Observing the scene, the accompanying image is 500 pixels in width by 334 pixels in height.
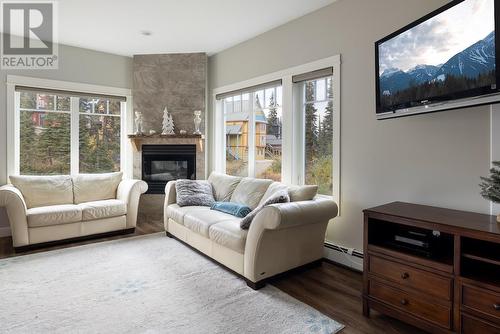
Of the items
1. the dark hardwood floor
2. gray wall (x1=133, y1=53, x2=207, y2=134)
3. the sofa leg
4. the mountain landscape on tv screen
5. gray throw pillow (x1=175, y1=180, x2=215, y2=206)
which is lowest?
the dark hardwood floor

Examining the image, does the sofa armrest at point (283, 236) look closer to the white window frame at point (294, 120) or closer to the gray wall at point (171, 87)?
the white window frame at point (294, 120)

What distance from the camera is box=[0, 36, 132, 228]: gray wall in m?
4.04

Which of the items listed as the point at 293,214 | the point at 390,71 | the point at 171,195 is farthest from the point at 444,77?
the point at 171,195

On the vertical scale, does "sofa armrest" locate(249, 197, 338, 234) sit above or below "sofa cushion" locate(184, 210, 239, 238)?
above

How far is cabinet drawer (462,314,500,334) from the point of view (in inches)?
61.7

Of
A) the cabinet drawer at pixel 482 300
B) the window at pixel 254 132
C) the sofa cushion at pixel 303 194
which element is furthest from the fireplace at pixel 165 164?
the cabinet drawer at pixel 482 300

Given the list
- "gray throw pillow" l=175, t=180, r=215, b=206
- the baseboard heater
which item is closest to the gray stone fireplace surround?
"gray throw pillow" l=175, t=180, r=215, b=206

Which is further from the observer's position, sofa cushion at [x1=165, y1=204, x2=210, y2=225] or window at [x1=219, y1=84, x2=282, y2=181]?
window at [x1=219, y1=84, x2=282, y2=181]

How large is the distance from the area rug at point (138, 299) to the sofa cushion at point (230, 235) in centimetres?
32

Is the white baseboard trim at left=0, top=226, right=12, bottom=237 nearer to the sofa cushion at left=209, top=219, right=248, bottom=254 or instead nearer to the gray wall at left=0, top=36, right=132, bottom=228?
the gray wall at left=0, top=36, right=132, bottom=228

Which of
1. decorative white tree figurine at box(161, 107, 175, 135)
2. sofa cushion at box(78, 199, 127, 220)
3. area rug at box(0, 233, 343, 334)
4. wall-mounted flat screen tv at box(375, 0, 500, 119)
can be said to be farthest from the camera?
decorative white tree figurine at box(161, 107, 175, 135)

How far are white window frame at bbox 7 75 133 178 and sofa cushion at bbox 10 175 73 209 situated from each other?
51cm

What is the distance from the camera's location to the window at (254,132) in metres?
4.06

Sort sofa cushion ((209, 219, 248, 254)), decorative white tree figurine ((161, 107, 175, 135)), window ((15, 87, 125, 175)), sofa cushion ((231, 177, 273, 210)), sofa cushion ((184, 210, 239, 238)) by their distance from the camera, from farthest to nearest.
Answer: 1. decorative white tree figurine ((161, 107, 175, 135))
2. window ((15, 87, 125, 175))
3. sofa cushion ((231, 177, 273, 210))
4. sofa cushion ((184, 210, 239, 238))
5. sofa cushion ((209, 219, 248, 254))
